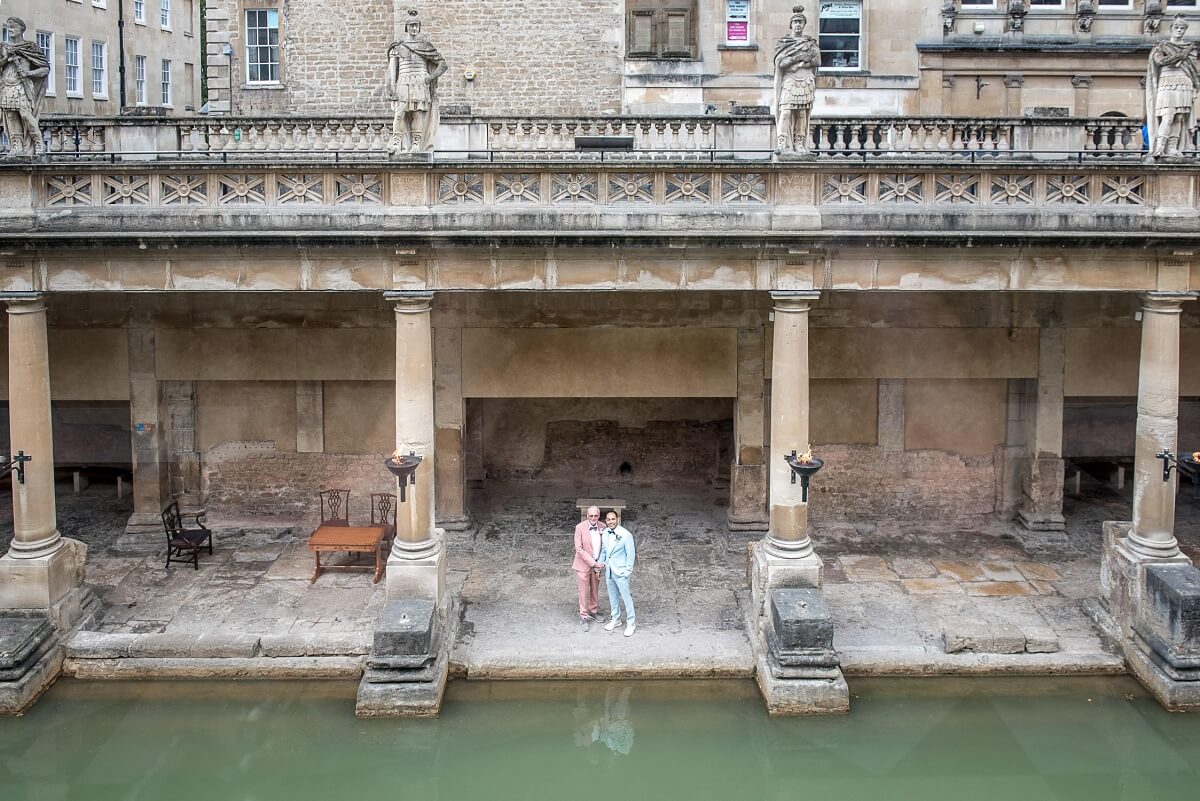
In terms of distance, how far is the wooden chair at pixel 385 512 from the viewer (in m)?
14.9

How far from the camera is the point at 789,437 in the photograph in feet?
39.1

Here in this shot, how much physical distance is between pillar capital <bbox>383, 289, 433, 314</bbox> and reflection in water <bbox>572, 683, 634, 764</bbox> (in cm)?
441

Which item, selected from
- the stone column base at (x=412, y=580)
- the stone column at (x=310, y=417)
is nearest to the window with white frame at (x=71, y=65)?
the stone column at (x=310, y=417)

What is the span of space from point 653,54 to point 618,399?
6141 millimetres

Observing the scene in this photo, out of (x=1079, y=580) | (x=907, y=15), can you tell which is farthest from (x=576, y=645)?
(x=907, y=15)

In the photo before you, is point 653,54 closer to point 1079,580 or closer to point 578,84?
point 578,84

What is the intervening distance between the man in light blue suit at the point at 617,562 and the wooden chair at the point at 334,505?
4.97m

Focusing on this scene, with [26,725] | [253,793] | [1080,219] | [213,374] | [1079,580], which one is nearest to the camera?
[253,793]

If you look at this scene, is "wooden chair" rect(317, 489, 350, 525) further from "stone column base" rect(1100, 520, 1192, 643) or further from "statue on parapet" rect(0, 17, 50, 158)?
"stone column base" rect(1100, 520, 1192, 643)

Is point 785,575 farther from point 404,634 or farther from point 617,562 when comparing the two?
point 404,634

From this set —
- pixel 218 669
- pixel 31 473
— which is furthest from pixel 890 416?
pixel 31 473

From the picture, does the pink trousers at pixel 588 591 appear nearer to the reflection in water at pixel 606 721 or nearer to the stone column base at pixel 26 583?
the reflection in water at pixel 606 721

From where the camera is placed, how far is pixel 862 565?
47.2 ft

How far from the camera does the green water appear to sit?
982cm
